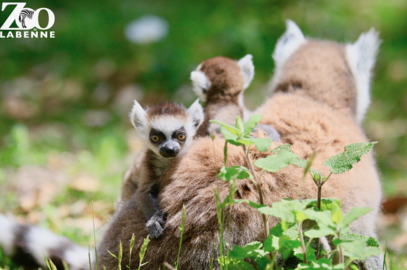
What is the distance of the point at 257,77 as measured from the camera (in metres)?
6.96

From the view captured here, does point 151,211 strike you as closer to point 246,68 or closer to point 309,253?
point 309,253

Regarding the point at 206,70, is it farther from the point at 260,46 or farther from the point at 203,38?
the point at 203,38

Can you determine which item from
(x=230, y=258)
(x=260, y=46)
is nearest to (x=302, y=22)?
(x=260, y=46)

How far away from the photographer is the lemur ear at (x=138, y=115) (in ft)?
9.63

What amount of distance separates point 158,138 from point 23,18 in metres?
5.41

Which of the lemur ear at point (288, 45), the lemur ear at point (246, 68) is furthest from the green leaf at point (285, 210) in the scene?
the lemur ear at point (288, 45)

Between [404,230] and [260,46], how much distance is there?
3393 mm

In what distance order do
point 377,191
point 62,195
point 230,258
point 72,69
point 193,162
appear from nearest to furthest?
point 230,258 < point 193,162 < point 377,191 < point 62,195 < point 72,69

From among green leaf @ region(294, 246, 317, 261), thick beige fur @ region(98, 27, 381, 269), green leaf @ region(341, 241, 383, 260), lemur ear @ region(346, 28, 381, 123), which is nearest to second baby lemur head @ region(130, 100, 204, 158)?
thick beige fur @ region(98, 27, 381, 269)

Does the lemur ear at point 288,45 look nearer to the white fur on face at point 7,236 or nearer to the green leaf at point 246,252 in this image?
the green leaf at point 246,252

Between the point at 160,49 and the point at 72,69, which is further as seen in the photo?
the point at 72,69

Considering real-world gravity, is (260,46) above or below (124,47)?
below

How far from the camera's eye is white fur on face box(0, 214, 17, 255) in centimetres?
305

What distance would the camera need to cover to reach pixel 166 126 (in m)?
2.81
